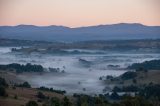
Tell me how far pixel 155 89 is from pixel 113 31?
437 ft

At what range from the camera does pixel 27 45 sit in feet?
281

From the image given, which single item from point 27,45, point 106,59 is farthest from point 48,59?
point 27,45

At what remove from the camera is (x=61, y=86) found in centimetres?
4000

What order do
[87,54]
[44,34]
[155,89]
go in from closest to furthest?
[155,89] < [87,54] < [44,34]

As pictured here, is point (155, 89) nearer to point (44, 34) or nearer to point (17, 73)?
point (17, 73)

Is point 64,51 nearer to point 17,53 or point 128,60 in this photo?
point 17,53

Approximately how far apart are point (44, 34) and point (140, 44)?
64.4 meters

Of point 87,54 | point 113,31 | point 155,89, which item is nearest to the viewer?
point 155,89

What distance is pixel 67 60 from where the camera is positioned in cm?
6844

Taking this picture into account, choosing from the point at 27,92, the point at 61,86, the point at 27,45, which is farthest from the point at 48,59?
the point at 27,92

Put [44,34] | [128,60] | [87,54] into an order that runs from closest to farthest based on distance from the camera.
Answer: [128,60] → [87,54] → [44,34]

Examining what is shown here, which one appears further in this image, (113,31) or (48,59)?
(113,31)

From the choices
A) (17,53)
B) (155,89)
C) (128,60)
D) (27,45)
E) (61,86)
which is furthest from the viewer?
(27,45)

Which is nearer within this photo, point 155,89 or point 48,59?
→ point 155,89
